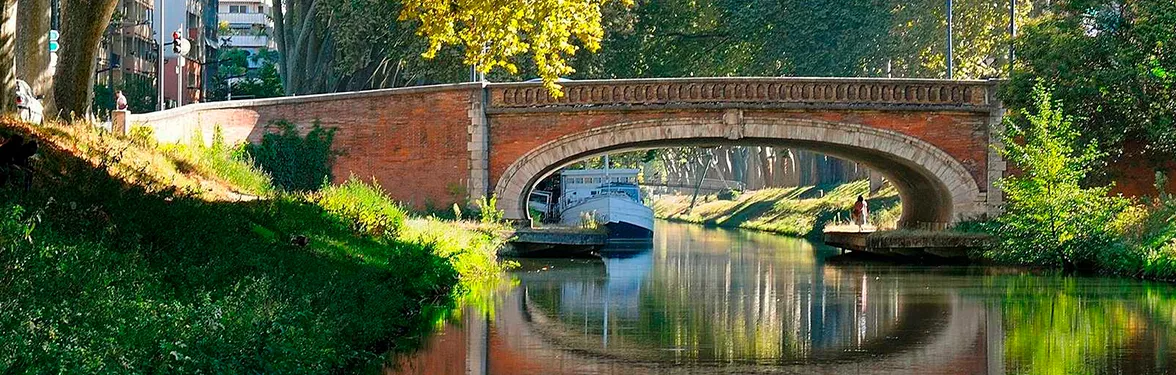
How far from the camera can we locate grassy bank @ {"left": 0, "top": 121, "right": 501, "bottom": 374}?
10062 millimetres

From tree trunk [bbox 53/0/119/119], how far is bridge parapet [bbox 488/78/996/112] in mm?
15959

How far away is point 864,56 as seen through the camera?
5278cm

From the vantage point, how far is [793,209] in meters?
64.1

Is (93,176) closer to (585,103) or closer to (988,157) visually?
(585,103)

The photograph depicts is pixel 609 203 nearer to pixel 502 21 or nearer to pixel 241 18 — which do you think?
pixel 502 21

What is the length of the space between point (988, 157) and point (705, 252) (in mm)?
8042

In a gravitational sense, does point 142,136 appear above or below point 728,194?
above

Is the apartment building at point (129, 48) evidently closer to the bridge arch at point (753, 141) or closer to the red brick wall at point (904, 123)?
the bridge arch at point (753, 141)

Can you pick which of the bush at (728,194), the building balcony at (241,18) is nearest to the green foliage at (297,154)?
the bush at (728,194)

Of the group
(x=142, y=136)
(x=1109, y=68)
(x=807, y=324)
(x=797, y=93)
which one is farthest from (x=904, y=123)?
(x=807, y=324)

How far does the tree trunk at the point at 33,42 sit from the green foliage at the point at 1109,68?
1873 cm

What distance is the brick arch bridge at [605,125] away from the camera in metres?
38.5

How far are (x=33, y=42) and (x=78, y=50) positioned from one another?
94 cm

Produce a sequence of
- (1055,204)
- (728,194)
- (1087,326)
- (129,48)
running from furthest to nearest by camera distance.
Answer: (728,194) → (129,48) → (1055,204) → (1087,326)
